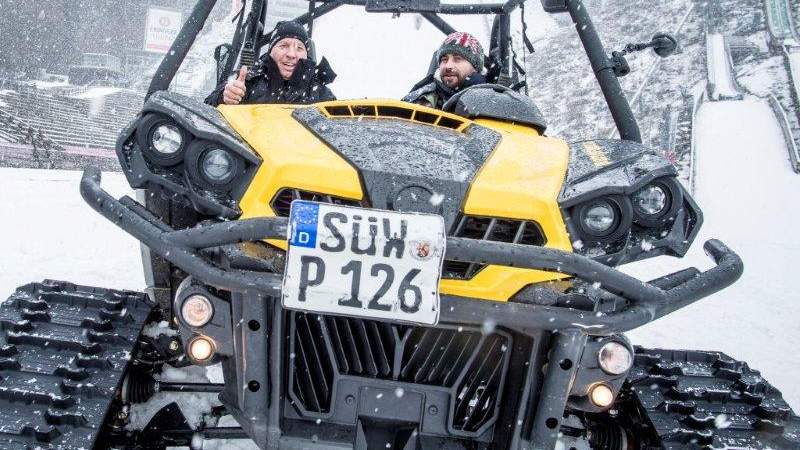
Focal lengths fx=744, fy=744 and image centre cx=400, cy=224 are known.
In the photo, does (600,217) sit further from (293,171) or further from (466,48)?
(466,48)

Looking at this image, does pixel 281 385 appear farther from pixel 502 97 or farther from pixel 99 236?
pixel 99 236

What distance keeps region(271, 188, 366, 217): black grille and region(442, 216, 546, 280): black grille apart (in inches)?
13.4

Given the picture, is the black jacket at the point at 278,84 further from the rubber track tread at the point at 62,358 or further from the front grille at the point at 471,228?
the front grille at the point at 471,228

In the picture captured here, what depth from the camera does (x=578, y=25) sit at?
3701mm

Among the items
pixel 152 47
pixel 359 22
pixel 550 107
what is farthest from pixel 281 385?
pixel 152 47

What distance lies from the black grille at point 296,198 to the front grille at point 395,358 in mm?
338

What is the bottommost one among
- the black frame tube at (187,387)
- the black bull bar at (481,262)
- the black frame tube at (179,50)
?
the black frame tube at (187,387)

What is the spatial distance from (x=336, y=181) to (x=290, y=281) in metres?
0.40

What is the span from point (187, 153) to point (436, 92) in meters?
2.09

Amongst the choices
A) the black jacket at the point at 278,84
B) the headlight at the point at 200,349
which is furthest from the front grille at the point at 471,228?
the black jacket at the point at 278,84

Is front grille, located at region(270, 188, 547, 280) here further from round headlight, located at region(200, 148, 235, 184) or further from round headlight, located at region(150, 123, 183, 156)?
round headlight, located at region(150, 123, 183, 156)

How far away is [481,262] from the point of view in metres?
2.04

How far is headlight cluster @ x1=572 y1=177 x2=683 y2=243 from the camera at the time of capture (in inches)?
97.7

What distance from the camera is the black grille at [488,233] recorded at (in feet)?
7.55
